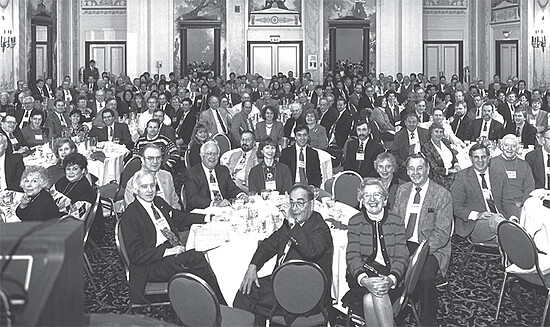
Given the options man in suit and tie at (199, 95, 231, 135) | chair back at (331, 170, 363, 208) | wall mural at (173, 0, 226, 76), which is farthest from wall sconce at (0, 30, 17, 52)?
chair back at (331, 170, 363, 208)

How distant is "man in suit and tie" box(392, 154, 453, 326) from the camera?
5.59m

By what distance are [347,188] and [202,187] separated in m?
1.49

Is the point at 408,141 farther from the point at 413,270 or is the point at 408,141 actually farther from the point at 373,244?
the point at 413,270

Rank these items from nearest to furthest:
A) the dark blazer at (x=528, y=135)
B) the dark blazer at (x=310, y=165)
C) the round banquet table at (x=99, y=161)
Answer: the dark blazer at (x=310, y=165) < the round banquet table at (x=99, y=161) < the dark blazer at (x=528, y=135)

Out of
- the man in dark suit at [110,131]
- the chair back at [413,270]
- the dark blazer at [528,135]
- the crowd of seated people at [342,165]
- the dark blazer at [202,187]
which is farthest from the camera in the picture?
the man in dark suit at [110,131]

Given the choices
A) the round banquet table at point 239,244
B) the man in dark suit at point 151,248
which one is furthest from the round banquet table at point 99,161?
the round banquet table at point 239,244

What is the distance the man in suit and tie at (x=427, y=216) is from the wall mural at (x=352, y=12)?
56.1 feet

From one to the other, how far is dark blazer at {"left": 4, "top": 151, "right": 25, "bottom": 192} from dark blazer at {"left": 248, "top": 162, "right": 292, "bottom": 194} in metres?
2.62

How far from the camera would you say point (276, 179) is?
25.1 ft

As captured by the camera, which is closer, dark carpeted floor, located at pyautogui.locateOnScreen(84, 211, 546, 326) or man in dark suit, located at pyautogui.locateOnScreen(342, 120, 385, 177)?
dark carpeted floor, located at pyautogui.locateOnScreen(84, 211, 546, 326)

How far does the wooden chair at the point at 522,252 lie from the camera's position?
527 cm

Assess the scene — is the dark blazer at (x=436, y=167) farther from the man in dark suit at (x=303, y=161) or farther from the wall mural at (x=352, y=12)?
the wall mural at (x=352, y=12)

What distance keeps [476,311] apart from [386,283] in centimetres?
177

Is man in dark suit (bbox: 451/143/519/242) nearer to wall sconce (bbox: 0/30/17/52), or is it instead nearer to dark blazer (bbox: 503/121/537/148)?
dark blazer (bbox: 503/121/537/148)
